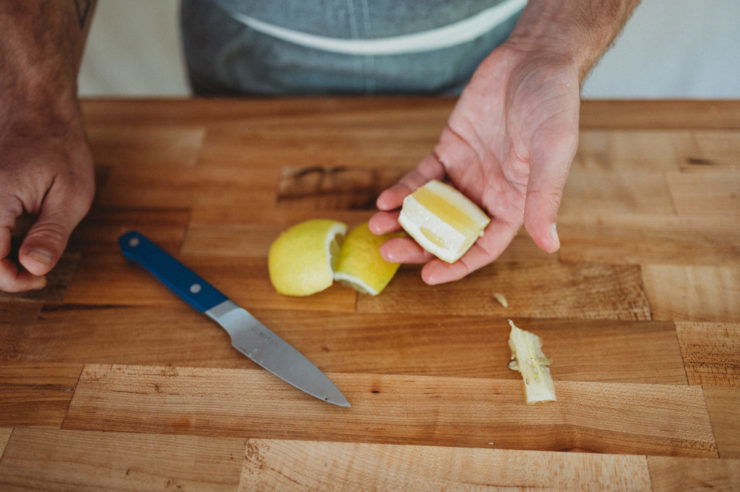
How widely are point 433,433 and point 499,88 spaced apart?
2.80 feet

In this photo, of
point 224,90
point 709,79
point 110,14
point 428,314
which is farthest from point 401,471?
point 110,14

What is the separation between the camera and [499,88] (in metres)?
1.47

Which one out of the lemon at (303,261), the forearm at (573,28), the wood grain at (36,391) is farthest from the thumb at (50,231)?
the forearm at (573,28)

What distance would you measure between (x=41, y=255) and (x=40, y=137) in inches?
14.9

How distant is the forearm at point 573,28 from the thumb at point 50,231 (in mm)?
1186

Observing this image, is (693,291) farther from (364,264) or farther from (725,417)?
(364,264)

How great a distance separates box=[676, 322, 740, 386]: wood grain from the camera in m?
1.23

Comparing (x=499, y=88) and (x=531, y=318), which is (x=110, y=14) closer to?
(x=499, y=88)

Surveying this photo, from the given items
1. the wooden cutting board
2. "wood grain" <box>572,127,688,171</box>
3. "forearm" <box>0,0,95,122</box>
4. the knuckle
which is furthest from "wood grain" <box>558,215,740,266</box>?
"forearm" <box>0,0,95,122</box>

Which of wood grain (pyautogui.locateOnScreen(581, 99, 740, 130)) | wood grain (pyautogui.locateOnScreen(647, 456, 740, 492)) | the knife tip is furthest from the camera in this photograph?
wood grain (pyautogui.locateOnScreen(581, 99, 740, 130))

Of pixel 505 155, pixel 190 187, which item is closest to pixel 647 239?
pixel 505 155

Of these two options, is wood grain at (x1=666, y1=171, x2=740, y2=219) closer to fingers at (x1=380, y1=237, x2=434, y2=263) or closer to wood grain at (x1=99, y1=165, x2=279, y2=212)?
fingers at (x1=380, y1=237, x2=434, y2=263)

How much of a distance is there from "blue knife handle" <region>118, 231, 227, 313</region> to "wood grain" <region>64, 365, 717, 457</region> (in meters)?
0.17

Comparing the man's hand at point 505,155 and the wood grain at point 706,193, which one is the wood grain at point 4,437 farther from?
the wood grain at point 706,193
